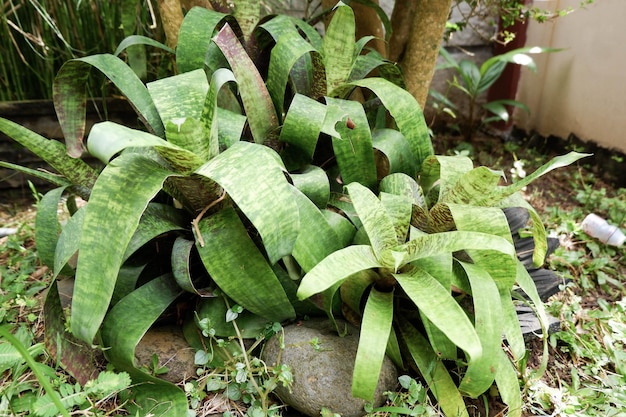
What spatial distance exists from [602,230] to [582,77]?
0.92m

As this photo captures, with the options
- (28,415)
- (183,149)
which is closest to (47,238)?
(28,415)

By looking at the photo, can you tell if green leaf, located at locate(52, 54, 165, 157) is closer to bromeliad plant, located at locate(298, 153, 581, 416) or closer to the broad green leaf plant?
the broad green leaf plant

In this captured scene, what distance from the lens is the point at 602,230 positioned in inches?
61.9

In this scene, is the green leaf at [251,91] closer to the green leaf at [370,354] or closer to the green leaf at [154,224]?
the green leaf at [154,224]

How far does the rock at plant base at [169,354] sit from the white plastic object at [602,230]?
1.39 metres

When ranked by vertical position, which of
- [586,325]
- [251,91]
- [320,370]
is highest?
[251,91]

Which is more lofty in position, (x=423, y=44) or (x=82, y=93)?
(x=423, y=44)

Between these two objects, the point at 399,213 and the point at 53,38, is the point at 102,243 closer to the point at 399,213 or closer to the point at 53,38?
the point at 399,213

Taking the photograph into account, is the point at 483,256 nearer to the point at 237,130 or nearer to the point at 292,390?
the point at 292,390

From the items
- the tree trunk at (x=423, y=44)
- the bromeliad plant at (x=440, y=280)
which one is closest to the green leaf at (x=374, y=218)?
the bromeliad plant at (x=440, y=280)

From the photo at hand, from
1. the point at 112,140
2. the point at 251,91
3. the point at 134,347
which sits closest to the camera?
the point at 112,140

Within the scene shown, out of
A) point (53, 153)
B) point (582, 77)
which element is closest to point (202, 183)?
point (53, 153)

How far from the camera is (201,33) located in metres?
1.09

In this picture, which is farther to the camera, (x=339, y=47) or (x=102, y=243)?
(x=339, y=47)
